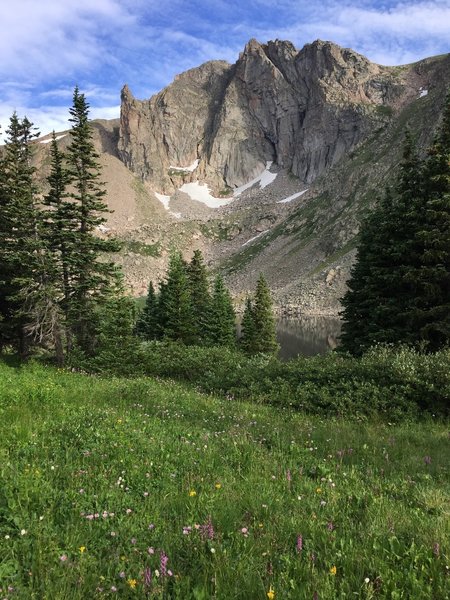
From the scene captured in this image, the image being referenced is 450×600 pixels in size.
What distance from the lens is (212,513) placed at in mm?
4043

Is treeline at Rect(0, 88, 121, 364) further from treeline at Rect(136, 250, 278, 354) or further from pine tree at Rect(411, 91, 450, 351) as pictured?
pine tree at Rect(411, 91, 450, 351)

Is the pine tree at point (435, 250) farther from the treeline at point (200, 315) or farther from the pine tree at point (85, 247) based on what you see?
the treeline at point (200, 315)

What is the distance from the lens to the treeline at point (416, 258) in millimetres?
20062

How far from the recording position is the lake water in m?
68.2

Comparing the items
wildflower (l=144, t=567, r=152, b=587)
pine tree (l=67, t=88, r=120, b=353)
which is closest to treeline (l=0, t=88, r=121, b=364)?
pine tree (l=67, t=88, r=120, b=353)

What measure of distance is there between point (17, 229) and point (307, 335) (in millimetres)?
70616

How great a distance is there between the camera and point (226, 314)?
42.7 m

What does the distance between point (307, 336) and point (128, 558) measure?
83.2m

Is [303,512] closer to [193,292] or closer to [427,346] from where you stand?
[427,346]

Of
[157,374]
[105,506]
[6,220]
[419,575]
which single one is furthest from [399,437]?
[6,220]

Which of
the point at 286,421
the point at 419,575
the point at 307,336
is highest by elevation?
the point at 419,575

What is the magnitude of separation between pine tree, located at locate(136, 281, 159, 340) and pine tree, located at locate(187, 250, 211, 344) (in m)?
4.70

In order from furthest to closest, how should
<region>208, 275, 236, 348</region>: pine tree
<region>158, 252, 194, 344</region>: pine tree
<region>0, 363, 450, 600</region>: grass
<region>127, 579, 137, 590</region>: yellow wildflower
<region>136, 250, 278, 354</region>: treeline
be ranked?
<region>208, 275, 236, 348</region>: pine tree
<region>136, 250, 278, 354</region>: treeline
<region>158, 252, 194, 344</region>: pine tree
<region>0, 363, 450, 600</region>: grass
<region>127, 579, 137, 590</region>: yellow wildflower

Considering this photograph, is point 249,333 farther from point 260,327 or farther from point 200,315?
point 200,315
